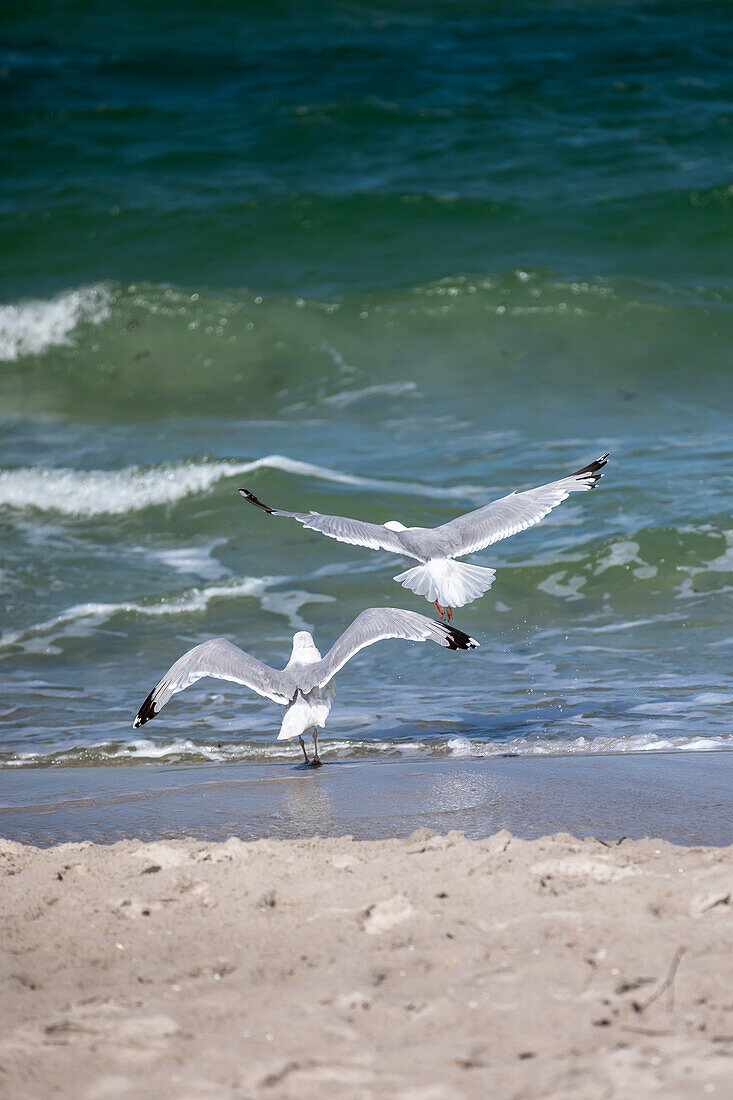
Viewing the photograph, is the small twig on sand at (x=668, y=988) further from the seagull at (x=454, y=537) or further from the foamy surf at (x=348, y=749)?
the seagull at (x=454, y=537)

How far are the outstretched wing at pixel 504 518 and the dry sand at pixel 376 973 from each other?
108 inches

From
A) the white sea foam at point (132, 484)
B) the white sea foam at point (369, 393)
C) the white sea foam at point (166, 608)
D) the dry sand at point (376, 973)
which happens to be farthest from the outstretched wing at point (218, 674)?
the white sea foam at point (369, 393)

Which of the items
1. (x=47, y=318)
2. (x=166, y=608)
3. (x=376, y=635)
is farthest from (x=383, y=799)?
(x=47, y=318)

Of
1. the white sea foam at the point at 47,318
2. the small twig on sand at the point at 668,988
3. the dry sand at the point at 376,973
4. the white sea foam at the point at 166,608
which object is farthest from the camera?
the white sea foam at the point at 47,318

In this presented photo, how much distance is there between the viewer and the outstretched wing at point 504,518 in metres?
6.13

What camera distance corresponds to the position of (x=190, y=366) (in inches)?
555

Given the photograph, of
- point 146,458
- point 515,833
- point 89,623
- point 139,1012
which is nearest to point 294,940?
point 139,1012

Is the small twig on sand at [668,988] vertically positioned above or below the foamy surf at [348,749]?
above

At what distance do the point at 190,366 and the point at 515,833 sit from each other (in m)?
11.1

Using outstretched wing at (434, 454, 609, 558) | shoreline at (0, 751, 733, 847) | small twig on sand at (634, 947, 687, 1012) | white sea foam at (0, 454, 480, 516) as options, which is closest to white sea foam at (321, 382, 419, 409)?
white sea foam at (0, 454, 480, 516)

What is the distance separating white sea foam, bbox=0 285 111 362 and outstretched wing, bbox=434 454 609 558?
9.87 m

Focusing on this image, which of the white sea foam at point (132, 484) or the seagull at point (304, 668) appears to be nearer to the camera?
the seagull at point (304, 668)

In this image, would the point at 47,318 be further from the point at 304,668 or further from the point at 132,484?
the point at 304,668

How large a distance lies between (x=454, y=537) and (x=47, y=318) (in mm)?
10477
